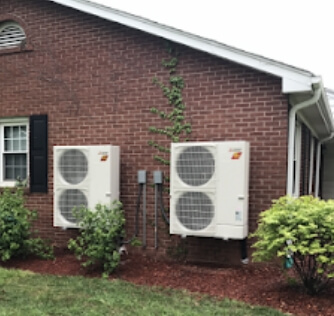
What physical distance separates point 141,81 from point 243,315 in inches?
152

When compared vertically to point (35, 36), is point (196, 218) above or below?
below

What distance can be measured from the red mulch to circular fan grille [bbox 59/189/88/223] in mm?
723

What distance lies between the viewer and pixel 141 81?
19.5 feet

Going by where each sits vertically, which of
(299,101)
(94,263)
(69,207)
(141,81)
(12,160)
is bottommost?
(94,263)

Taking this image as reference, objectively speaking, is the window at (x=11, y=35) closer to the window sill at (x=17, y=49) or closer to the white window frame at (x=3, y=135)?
the window sill at (x=17, y=49)

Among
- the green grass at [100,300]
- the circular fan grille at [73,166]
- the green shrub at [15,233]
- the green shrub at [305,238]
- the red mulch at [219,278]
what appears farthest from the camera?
the circular fan grille at [73,166]

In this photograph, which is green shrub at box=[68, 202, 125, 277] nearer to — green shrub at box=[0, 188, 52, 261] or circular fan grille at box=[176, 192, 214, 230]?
circular fan grille at box=[176, 192, 214, 230]

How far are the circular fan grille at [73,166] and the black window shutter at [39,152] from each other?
3.11ft

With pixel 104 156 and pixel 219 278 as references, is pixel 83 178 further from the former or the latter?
pixel 219 278

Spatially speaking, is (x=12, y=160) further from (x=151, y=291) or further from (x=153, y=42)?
(x=151, y=291)

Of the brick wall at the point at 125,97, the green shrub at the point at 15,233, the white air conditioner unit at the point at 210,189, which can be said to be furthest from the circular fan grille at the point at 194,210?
the green shrub at the point at 15,233

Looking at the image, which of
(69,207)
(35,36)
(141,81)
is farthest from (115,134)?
(35,36)

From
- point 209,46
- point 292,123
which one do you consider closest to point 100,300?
point 292,123

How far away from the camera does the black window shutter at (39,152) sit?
6.55 m
